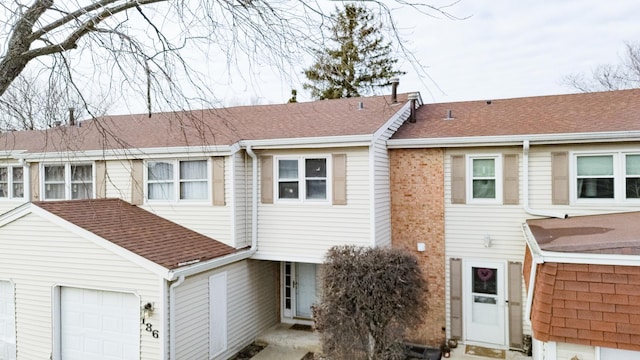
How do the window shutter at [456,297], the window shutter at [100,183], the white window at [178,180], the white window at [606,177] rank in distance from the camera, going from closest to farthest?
the white window at [606,177]
the window shutter at [456,297]
the white window at [178,180]
the window shutter at [100,183]

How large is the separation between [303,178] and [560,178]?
5778 mm

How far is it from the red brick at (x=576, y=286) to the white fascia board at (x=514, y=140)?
412 centimetres

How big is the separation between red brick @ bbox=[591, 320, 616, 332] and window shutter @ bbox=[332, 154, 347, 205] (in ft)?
17.2

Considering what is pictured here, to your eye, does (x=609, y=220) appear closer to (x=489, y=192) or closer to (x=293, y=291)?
(x=489, y=192)

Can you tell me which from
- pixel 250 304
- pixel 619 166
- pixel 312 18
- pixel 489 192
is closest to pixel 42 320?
pixel 250 304

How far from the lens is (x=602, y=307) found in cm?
579

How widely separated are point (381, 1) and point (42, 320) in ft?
30.7

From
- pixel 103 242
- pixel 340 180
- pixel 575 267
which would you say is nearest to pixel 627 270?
pixel 575 267

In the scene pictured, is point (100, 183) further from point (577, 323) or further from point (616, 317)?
point (616, 317)

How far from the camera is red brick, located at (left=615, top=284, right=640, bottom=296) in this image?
569 centimetres

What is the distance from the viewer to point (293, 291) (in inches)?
465

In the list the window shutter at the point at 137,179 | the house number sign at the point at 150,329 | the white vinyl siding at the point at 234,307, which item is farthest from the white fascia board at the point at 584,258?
the window shutter at the point at 137,179

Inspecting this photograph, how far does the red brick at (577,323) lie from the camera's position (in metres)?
5.83

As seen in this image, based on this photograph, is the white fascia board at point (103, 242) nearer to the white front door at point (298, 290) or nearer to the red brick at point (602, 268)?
the white front door at point (298, 290)
